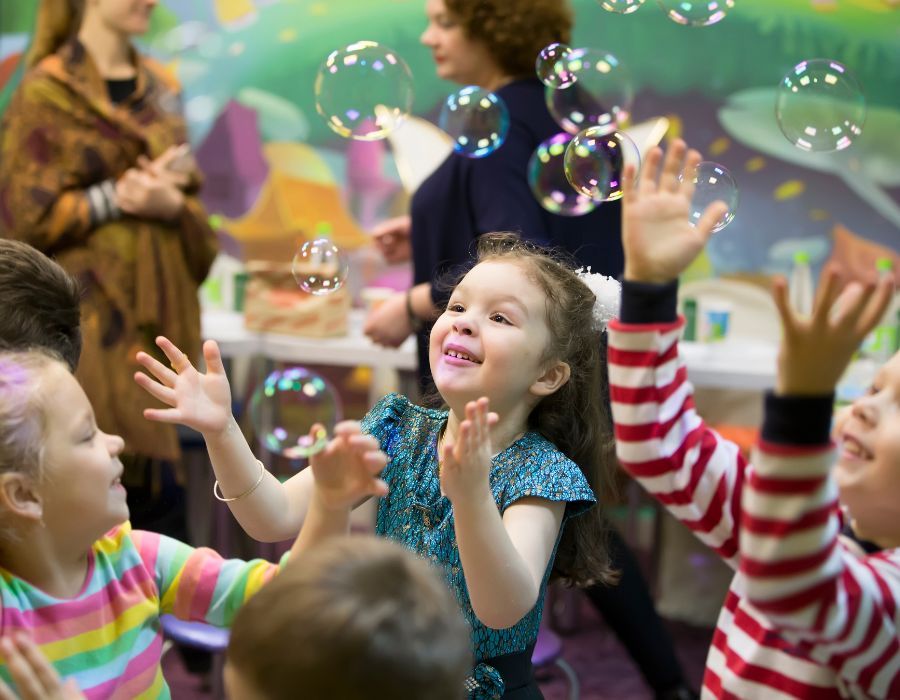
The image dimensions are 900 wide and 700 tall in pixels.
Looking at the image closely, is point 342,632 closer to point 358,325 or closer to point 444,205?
point 444,205

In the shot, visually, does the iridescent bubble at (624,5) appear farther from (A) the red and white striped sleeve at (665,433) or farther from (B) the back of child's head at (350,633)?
(B) the back of child's head at (350,633)

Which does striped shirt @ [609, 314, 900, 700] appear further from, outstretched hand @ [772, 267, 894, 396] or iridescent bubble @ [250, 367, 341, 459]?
iridescent bubble @ [250, 367, 341, 459]

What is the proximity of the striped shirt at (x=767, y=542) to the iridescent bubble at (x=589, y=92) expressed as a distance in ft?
3.53

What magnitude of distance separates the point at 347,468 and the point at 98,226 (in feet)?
6.19

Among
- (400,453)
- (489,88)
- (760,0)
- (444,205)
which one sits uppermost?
(760,0)

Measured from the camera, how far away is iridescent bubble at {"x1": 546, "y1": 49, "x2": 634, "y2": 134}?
212cm

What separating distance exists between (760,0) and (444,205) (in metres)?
1.84

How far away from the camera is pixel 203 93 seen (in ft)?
13.8

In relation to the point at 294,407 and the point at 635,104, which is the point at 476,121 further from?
the point at 635,104

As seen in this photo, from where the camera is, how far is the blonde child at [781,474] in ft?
3.15

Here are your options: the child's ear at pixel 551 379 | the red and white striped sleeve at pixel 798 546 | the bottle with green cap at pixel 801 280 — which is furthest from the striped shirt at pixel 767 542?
the bottle with green cap at pixel 801 280

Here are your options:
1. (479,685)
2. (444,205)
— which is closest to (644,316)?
(479,685)

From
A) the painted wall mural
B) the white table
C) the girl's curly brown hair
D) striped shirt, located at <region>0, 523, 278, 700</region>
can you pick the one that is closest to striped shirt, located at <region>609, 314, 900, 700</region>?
striped shirt, located at <region>0, 523, 278, 700</region>

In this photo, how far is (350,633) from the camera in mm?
876
